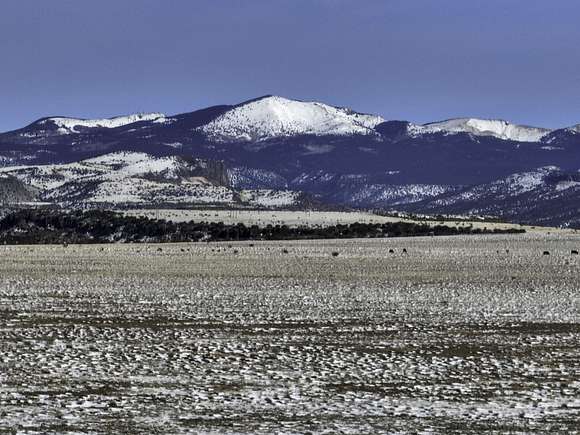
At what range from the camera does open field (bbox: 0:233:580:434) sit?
13.4m

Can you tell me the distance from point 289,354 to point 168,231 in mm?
78315

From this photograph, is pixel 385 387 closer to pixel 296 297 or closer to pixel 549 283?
pixel 296 297

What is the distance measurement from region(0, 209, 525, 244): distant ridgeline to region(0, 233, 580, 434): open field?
5241cm

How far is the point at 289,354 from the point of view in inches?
734

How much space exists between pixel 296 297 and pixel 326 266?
55.5 feet

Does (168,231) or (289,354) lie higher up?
(168,231)

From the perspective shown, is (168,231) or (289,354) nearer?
(289,354)

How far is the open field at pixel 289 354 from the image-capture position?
1341cm

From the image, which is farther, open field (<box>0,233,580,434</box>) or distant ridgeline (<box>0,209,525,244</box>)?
distant ridgeline (<box>0,209,525,244</box>)

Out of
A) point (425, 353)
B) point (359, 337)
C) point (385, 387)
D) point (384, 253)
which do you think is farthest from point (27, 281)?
point (384, 253)

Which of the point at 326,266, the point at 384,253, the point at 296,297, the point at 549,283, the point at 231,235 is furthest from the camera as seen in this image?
the point at 231,235

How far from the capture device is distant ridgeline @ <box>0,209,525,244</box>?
91188 millimetres

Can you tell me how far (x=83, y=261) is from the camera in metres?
51.8

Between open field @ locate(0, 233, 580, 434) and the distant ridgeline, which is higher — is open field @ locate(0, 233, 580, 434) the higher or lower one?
the lower one
